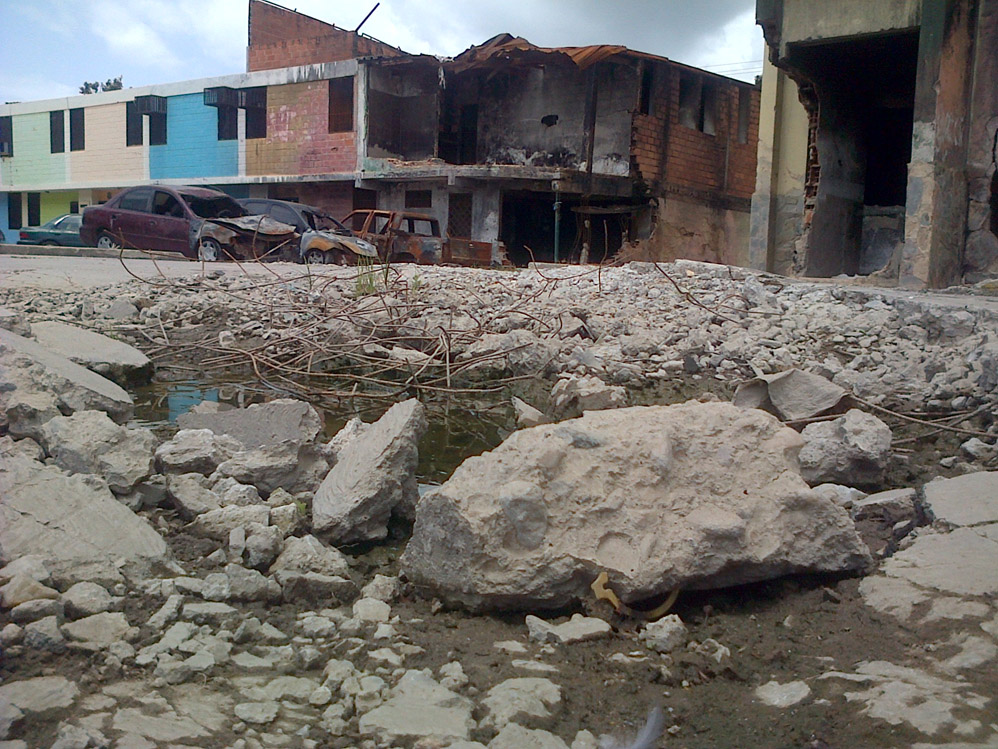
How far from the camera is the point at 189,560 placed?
2.46m

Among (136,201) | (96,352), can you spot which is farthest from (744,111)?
(96,352)

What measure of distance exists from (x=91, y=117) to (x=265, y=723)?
3090cm

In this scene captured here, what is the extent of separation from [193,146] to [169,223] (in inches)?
554

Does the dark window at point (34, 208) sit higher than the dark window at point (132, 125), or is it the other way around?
the dark window at point (132, 125)

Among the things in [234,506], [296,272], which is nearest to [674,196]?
[296,272]

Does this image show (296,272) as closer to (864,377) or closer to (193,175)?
(864,377)

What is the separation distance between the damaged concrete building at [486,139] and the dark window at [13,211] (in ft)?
22.0

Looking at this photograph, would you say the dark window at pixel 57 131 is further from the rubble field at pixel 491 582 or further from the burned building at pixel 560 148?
the rubble field at pixel 491 582

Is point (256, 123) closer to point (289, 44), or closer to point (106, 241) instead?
point (289, 44)

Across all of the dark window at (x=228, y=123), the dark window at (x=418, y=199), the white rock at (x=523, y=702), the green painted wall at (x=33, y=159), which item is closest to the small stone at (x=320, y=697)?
the white rock at (x=523, y=702)

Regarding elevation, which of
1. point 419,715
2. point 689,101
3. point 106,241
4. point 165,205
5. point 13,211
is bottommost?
point 419,715

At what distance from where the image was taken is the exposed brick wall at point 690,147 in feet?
65.0

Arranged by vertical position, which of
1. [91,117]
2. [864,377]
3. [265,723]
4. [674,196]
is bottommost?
[265,723]

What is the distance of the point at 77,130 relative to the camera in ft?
93.7
